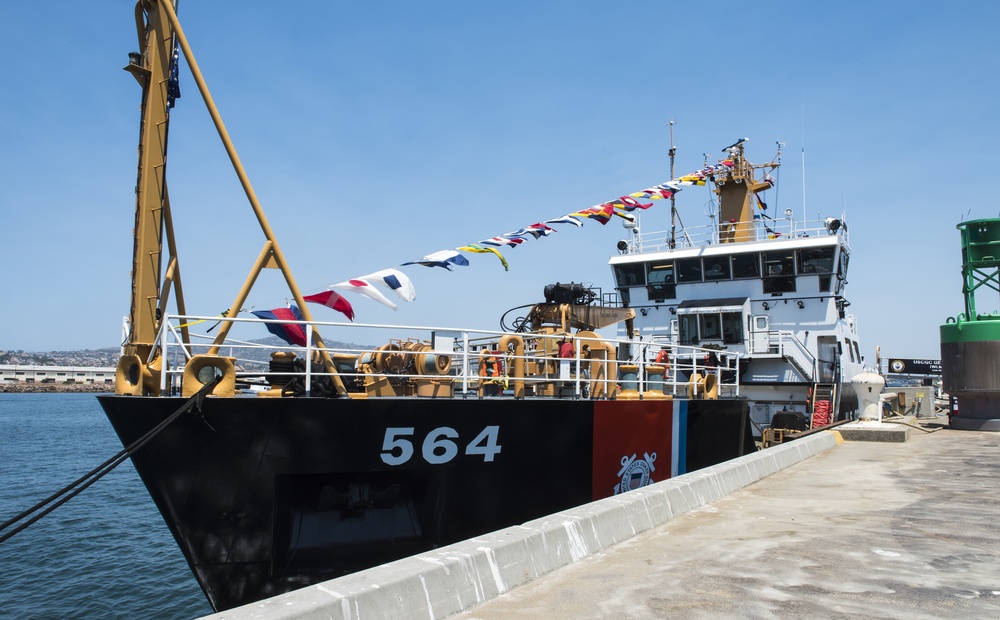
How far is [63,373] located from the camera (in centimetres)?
12938

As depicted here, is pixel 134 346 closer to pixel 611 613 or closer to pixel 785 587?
pixel 611 613

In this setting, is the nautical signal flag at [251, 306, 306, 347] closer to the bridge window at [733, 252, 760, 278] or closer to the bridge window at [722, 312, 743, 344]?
the bridge window at [722, 312, 743, 344]

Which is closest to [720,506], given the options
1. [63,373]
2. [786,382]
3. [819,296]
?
[786,382]

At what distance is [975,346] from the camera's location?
16812mm

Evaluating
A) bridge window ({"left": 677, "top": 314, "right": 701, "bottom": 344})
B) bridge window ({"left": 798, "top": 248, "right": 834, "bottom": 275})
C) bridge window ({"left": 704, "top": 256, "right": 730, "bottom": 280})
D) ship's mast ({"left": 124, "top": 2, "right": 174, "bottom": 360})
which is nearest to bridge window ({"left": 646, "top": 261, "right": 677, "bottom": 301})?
bridge window ({"left": 704, "top": 256, "right": 730, "bottom": 280})

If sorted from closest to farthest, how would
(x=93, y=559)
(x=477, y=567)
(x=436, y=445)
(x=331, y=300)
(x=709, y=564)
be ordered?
(x=477, y=567)
(x=709, y=564)
(x=436, y=445)
(x=331, y=300)
(x=93, y=559)

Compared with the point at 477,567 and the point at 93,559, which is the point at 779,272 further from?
the point at 93,559

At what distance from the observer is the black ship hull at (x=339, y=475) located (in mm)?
6723

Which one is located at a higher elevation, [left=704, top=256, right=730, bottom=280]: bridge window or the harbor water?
[left=704, top=256, right=730, bottom=280]: bridge window

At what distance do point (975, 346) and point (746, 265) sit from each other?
17.5ft

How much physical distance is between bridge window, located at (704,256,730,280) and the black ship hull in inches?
420

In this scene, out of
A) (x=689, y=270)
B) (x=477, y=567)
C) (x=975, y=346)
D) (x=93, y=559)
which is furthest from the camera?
(x=689, y=270)

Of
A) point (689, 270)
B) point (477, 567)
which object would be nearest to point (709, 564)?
point (477, 567)

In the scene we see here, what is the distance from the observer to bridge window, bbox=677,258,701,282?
19.1m
